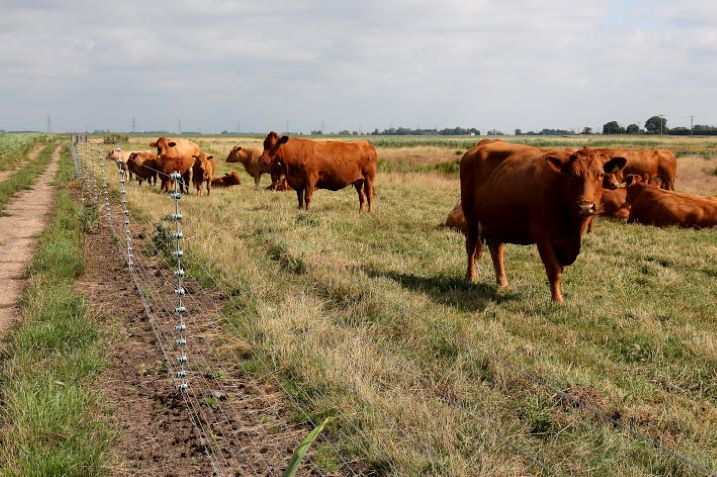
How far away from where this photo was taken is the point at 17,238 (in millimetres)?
11812

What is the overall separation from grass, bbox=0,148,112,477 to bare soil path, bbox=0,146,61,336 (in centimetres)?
24

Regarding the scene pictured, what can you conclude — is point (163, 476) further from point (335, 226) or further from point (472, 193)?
point (335, 226)

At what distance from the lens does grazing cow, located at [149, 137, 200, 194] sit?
20.3 m

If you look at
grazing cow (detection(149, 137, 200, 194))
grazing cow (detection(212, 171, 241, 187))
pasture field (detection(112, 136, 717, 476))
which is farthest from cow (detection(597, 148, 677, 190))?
grazing cow (detection(149, 137, 200, 194))

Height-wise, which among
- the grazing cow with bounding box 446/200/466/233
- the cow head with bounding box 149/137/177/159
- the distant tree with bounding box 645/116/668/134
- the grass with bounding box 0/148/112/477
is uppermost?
the distant tree with bounding box 645/116/668/134

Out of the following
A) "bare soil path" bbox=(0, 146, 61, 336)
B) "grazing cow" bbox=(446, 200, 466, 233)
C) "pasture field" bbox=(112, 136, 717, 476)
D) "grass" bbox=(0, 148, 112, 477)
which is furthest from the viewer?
"grazing cow" bbox=(446, 200, 466, 233)

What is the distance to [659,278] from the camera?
338 inches

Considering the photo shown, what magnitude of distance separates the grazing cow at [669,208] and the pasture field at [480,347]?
5.92 feet

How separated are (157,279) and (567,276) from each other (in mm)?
5574

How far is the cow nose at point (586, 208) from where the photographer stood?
669 centimetres

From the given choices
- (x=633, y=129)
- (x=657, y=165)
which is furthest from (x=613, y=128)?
(x=657, y=165)

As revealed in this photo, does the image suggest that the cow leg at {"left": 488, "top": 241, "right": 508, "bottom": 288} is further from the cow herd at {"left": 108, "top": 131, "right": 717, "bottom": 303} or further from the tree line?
the tree line

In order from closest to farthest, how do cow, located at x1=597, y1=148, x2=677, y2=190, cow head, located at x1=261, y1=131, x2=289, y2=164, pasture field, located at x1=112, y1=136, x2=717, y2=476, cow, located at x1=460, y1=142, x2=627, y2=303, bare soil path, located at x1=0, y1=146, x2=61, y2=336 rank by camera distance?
pasture field, located at x1=112, y1=136, x2=717, y2=476
cow, located at x1=460, y1=142, x2=627, y2=303
bare soil path, located at x1=0, y1=146, x2=61, y2=336
cow head, located at x1=261, y1=131, x2=289, y2=164
cow, located at x1=597, y1=148, x2=677, y2=190

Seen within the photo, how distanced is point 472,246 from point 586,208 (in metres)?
2.32
